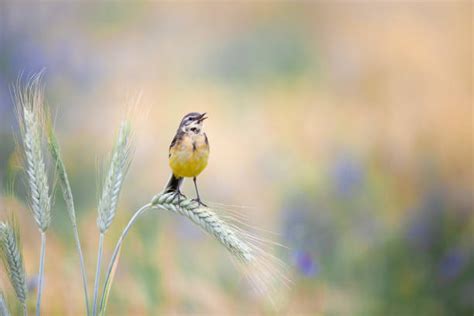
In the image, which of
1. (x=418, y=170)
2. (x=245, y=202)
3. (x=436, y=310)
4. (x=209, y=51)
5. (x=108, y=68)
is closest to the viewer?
(x=436, y=310)

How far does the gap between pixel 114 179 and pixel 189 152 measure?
0.77ft

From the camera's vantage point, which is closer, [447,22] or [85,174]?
[85,174]

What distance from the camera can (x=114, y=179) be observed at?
210 cm

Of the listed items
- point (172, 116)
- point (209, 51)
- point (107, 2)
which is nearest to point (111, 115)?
point (172, 116)

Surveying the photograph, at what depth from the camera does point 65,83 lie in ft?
24.3

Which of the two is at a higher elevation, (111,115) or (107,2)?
(107,2)

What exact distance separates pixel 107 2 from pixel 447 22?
5952 millimetres

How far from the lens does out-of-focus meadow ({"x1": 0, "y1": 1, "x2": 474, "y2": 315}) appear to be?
14.3ft

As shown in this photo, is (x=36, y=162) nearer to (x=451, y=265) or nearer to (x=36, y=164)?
(x=36, y=164)

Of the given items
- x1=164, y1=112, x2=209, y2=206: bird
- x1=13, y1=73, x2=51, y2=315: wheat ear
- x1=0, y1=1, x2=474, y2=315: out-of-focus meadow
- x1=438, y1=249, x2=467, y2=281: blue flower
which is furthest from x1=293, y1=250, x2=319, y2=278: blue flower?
x1=13, y1=73, x2=51, y2=315: wheat ear

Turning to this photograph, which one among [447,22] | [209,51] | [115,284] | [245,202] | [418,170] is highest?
[447,22]

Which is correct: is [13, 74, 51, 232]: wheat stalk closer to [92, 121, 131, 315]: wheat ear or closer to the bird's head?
[92, 121, 131, 315]: wheat ear

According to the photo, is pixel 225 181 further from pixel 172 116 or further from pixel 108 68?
pixel 108 68

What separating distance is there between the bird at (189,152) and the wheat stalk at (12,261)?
0.50 meters
